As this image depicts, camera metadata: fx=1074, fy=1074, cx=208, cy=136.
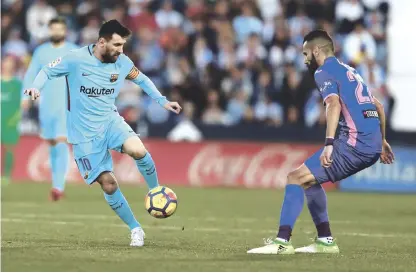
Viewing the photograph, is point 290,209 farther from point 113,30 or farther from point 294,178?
point 113,30

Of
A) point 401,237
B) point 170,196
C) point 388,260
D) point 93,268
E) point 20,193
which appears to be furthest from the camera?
point 20,193

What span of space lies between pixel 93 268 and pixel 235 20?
54.7ft

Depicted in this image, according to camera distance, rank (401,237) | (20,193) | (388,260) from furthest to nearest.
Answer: (20,193)
(401,237)
(388,260)

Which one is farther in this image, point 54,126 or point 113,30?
point 54,126

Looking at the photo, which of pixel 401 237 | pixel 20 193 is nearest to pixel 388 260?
pixel 401 237

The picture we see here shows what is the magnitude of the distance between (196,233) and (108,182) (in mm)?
1922

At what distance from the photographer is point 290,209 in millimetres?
10109

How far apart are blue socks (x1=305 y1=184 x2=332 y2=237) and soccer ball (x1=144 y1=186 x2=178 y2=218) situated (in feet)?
4.44

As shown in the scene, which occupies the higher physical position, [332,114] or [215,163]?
[332,114]

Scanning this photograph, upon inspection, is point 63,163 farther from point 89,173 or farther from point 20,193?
point 89,173

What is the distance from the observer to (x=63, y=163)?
1672 centimetres

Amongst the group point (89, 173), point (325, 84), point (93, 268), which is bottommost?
point (93, 268)

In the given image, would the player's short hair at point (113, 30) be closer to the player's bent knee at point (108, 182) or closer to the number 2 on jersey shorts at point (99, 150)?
the number 2 on jersey shorts at point (99, 150)

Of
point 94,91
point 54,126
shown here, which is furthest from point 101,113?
point 54,126
